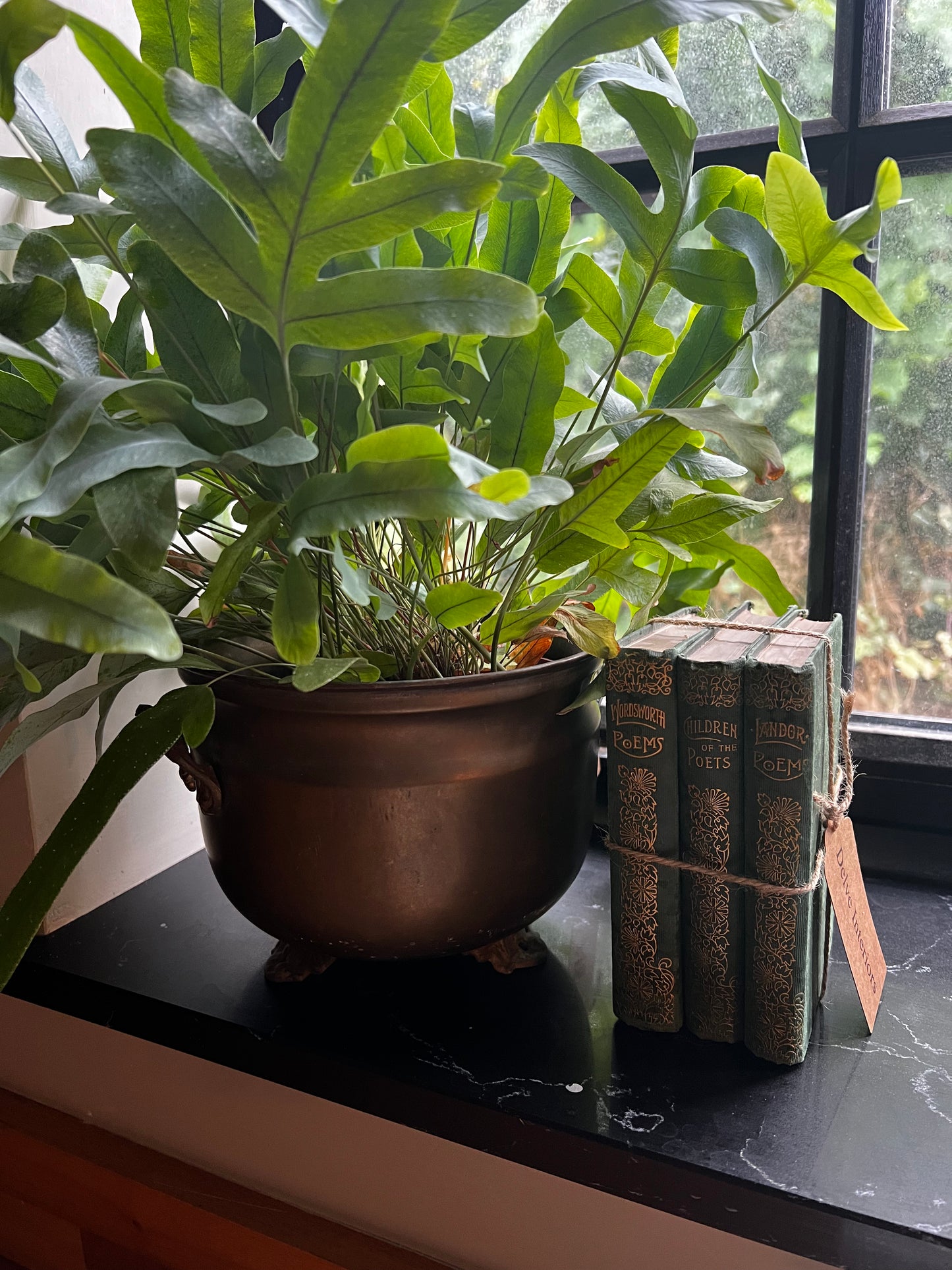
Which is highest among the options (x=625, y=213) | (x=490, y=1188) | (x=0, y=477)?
(x=625, y=213)

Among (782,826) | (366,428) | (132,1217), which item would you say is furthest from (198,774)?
(132,1217)

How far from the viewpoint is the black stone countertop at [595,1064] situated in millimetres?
524

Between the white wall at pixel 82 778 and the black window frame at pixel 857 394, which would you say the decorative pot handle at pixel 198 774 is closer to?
the white wall at pixel 82 778

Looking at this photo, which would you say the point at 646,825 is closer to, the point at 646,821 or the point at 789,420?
the point at 646,821

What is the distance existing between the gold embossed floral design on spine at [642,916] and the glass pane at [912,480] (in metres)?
0.41

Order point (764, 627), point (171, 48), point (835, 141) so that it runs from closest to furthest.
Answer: point (171, 48), point (764, 627), point (835, 141)

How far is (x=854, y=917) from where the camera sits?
0.63 metres

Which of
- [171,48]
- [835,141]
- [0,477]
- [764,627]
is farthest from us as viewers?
[835,141]

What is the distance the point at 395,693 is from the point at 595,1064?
28cm

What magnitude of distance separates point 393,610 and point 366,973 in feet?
1.17

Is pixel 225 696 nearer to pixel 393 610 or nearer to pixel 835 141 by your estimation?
pixel 393 610

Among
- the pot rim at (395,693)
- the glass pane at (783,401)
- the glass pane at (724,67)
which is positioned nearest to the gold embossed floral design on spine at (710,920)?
the pot rim at (395,693)

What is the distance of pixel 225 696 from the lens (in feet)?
1.88

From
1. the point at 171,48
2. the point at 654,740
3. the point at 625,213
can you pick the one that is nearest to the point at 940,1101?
the point at 654,740
